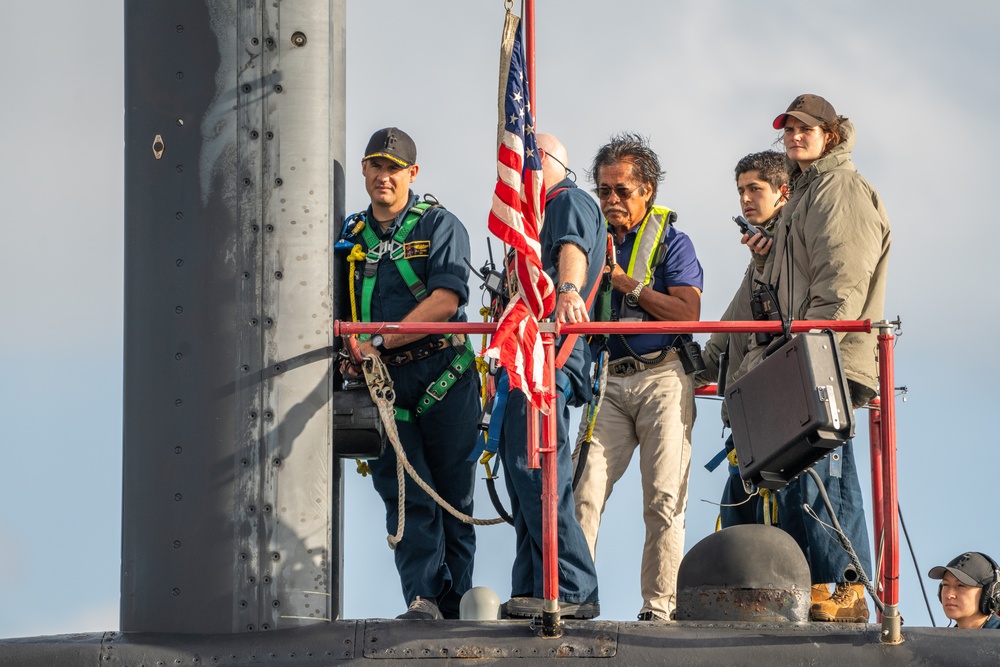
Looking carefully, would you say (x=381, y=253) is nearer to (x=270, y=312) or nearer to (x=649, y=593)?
(x=270, y=312)

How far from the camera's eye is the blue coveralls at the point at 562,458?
717cm

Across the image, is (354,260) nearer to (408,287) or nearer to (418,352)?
(408,287)

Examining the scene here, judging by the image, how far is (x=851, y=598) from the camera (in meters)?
7.53

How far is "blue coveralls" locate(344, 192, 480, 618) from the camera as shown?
8.19 m

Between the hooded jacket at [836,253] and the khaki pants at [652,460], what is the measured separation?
21.7 inches

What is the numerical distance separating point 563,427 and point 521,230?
3.19 feet

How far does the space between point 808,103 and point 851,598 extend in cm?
246

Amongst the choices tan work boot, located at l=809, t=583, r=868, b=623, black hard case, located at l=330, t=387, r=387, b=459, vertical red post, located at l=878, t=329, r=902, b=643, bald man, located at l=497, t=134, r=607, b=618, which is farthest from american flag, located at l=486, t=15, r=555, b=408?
tan work boot, located at l=809, t=583, r=868, b=623

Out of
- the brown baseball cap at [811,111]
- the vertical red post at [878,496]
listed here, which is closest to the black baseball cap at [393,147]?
the brown baseball cap at [811,111]

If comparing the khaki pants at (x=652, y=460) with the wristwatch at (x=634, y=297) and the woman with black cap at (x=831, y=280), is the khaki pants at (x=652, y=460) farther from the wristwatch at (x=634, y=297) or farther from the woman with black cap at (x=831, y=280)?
the woman with black cap at (x=831, y=280)

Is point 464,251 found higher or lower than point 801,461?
higher

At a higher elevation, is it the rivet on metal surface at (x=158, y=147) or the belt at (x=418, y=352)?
the rivet on metal surface at (x=158, y=147)

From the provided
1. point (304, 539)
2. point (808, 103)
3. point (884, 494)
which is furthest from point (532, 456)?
point (808, 103)

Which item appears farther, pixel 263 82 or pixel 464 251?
pixel 464 251
